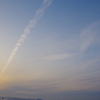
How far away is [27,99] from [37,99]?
15312 millimetres

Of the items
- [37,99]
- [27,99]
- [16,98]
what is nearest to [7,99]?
[16,98]

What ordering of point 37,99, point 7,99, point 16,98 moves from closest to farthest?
1. point 7,99
2. point 16,98
3. point 37,99

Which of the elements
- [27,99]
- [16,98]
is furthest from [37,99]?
[16,98]

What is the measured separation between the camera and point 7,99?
15225 cm

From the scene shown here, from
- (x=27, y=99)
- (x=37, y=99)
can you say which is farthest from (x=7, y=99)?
(x=37, y=99)

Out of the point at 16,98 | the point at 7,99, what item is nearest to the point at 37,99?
the point at 16,98

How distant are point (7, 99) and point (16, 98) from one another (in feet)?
48.7

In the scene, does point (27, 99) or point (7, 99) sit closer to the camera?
point (7, 99)

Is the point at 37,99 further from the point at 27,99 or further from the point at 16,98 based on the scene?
the point at 16,98

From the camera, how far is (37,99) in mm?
179625

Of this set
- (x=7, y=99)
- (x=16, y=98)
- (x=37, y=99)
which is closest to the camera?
(x=7, y=99)

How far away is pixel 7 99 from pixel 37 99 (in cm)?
4338

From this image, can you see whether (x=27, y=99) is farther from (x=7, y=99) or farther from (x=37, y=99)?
(x=7, y=99)

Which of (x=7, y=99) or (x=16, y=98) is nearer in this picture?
(x=7, y=99)
